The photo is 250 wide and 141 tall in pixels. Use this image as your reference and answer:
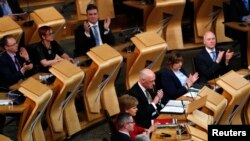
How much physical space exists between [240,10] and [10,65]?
365cm

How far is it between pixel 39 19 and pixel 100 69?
176 cm

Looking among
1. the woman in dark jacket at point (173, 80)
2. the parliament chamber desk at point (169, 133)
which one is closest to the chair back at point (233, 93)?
the parliament chamber desk at point (169, 133)

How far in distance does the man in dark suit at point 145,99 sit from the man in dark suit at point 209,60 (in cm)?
107

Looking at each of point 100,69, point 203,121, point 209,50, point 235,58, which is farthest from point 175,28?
point 203,121

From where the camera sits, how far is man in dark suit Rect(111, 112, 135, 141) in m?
5.30

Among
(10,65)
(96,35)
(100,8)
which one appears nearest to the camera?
(10,65)

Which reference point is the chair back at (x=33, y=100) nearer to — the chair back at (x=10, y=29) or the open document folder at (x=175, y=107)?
the open document folder at (x=175, y=107)

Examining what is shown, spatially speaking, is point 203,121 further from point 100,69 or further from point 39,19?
point 39,19

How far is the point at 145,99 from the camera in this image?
20.9 feet

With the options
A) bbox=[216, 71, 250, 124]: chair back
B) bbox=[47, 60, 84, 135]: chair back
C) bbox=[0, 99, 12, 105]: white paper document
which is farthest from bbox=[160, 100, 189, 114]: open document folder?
bbox=[0, 99, 12, 105]: white paper document

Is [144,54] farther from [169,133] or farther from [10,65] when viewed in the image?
[169,133]

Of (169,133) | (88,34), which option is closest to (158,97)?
(169,133)

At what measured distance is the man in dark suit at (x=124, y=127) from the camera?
5297mm

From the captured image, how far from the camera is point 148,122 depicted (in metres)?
6.30
